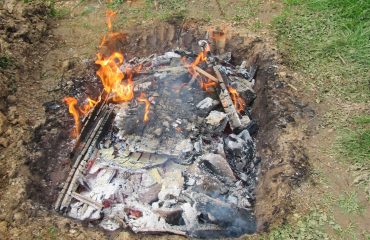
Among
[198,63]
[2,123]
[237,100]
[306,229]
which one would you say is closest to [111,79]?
[198,63]

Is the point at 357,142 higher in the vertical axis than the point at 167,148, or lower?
higher

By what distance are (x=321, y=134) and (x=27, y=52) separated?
5409mm

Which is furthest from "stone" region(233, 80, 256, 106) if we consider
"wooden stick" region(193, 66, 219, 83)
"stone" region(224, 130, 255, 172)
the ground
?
"stone" region(224, 130, 255, 172)

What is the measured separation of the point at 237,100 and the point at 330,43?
207 centimetres

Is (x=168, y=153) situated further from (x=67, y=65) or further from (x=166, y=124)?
(x=67, y=65)

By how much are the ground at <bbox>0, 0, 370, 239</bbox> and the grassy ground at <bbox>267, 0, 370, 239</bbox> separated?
0.01 m

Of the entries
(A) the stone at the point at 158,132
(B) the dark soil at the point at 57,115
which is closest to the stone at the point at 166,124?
(A) the stone at the point at 158,132

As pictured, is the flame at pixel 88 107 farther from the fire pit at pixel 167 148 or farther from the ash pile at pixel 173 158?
the ash pile at pixel 173 158

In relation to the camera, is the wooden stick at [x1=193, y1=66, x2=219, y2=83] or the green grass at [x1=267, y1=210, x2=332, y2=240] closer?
the green grass at [x1=267, y1=210, x2=332, y2=240]

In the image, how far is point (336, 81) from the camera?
6.23 m

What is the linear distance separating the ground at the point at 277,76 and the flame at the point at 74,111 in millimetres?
202

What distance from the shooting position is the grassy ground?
444cm

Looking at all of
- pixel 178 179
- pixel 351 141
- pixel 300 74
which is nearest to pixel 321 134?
pixel 351 141

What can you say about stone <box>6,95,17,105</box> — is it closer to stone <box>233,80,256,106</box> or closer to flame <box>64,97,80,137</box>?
flame <box>64,97,80,137</box>
